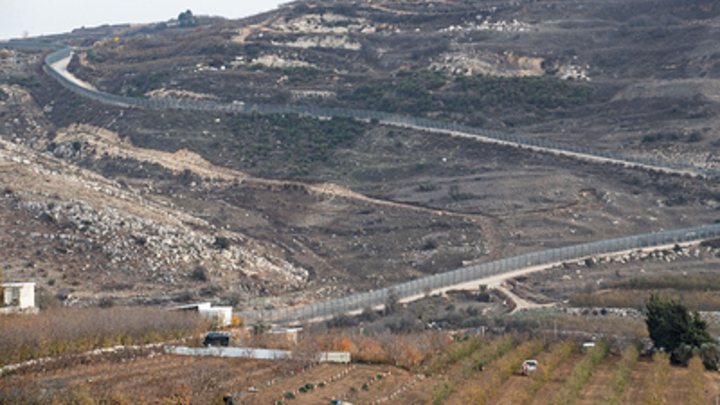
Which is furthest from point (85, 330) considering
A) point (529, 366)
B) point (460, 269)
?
point (460, 269)

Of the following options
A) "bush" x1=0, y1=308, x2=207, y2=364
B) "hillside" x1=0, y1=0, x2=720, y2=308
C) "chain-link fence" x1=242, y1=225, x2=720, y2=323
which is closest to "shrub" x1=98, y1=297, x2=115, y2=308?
"hillside" x1=0, y1=0, x2=720, y2=308

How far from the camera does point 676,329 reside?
1164 inches

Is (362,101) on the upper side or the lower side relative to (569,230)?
upper

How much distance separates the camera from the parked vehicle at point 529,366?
27547mm

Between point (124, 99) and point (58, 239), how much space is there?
4501 centimetres

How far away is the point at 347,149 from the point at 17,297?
162 ft

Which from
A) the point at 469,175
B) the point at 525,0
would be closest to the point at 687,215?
the point at 469,175

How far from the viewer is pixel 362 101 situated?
9012cm

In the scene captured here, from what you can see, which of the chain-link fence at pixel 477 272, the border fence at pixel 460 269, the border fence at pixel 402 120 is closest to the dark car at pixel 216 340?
the border fence at pixel 460 269

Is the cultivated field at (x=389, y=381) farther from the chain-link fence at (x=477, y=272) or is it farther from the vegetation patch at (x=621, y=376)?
the chain-link fence at (x=477, y=272)

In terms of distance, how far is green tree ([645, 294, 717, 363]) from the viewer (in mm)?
29031

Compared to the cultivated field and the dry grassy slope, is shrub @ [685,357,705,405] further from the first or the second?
the dry grassy slope

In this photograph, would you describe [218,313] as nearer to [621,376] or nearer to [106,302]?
[106,302]

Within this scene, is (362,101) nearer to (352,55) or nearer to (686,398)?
(352,55)
